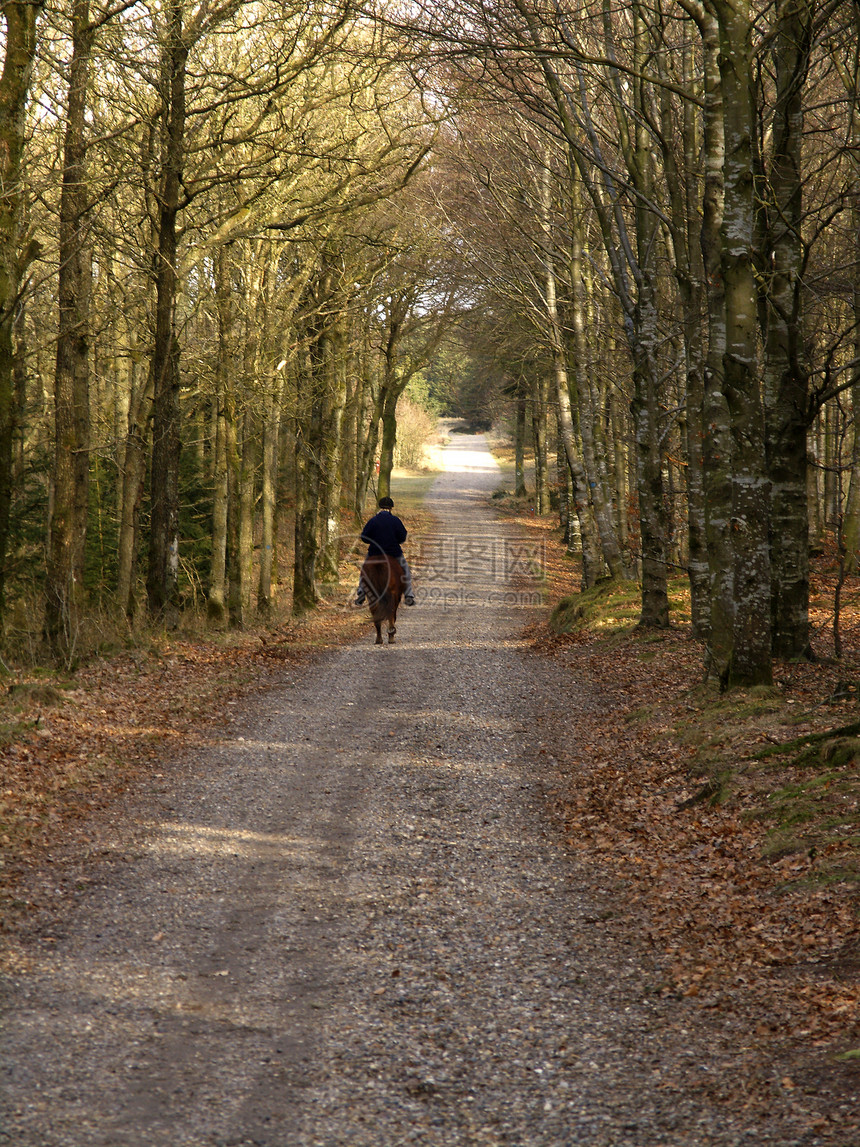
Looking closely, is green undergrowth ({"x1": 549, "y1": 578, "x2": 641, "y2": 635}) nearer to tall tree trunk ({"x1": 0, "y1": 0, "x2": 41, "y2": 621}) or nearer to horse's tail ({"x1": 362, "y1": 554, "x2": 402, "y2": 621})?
horse's tail ({"x1": 362, "y1": 554, "x2": 402, "y2": 621})

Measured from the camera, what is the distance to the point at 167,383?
51.4 ft

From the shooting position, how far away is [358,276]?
22.0m

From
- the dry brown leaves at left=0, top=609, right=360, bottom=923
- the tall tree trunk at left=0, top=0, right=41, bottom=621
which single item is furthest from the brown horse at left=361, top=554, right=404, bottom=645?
the tall tree trunk at left=0, top=0, right=41, bottom=621

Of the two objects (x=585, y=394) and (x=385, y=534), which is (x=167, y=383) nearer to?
(x=385, y=534)

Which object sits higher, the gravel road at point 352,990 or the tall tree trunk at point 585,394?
the tall tree trunk at point 585,394

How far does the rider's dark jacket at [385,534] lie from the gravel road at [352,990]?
8.11 meters

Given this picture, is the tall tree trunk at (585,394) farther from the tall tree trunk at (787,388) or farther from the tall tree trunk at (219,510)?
the tall tree trunk at (787,388)

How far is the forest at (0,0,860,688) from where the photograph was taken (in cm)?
1027

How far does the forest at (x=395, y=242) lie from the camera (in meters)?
10.3

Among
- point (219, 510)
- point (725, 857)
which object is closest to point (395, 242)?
point (219, 510)

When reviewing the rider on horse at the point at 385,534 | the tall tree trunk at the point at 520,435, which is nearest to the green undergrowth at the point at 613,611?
the rider on horse at the point at 385,534

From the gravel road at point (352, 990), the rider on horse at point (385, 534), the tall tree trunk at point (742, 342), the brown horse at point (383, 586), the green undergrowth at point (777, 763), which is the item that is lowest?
the gravel road at point (352, 990)

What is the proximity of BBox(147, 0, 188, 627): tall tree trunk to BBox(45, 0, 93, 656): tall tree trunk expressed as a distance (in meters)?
1.18

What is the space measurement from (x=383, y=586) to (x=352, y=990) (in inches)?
519
